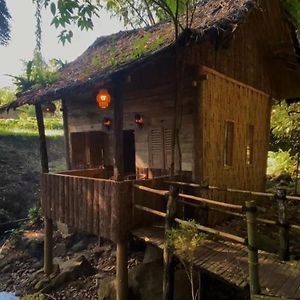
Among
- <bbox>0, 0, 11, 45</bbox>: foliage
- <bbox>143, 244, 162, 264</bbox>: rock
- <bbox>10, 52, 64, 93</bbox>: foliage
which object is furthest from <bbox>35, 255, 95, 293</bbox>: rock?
<bbox>0, 0, 11, 45</bbox>: foliage

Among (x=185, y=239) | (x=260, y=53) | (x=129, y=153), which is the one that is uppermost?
(x=260, y=53)

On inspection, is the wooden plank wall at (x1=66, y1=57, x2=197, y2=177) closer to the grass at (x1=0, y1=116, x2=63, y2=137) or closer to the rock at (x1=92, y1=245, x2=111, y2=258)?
the rock at (x1=92, y1=245, x2=111, y2=258)

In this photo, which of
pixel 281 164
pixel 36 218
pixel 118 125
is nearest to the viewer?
pixel 118 125

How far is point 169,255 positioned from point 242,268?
4.00 feet

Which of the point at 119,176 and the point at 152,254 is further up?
the point at 119,176

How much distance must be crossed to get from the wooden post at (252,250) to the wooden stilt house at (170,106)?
116 inches

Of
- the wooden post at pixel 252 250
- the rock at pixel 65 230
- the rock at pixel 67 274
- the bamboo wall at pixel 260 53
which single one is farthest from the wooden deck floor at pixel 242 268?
the rock at pixel 65 230

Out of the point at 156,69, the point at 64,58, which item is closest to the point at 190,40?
the point at 156,69

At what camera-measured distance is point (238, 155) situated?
9633 millimetres

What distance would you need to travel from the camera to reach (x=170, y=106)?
8.37 m

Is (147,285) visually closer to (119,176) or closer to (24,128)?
(119,176)

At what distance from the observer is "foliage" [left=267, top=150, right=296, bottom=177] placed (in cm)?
1562

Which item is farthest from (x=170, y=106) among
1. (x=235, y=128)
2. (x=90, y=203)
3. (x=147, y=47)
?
(x=90, y=203)

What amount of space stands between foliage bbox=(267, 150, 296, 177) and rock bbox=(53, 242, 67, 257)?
34.2ft
